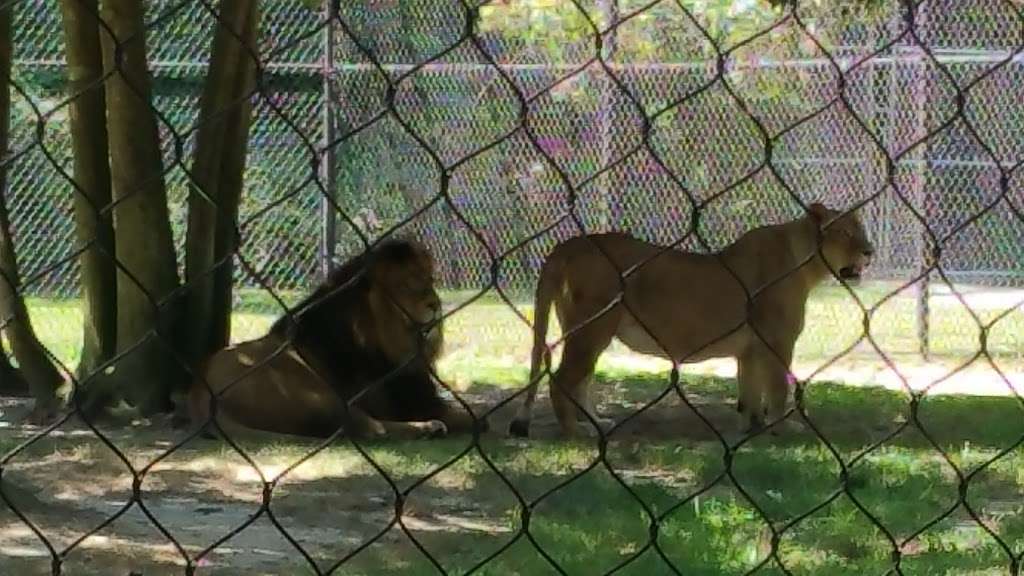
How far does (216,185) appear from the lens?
7.00 meters

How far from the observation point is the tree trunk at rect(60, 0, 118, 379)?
6363mm

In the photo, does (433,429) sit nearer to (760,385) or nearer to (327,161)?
(760,385)

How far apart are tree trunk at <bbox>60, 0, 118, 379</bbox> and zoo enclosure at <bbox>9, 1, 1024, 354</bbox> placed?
108 inches

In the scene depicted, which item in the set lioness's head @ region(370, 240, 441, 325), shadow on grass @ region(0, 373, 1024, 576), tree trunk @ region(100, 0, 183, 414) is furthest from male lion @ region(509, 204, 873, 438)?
tree trunk @ region(100, 0, 183, 414)

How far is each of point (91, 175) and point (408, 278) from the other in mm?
1645

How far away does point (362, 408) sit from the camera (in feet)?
20.9

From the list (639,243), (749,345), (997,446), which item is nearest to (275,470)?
(639,243)

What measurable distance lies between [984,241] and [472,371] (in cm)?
381

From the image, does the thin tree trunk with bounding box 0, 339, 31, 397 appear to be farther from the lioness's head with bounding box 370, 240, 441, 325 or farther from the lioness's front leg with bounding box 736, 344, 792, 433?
the lioness's front leg with bounding box 736, 344, 792, 433

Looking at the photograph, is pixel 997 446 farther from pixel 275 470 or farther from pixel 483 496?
pixel 275 470

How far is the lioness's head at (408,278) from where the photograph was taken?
607cm

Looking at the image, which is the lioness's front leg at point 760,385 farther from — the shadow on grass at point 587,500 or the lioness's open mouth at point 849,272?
the lioness's open mouth at point 849,272

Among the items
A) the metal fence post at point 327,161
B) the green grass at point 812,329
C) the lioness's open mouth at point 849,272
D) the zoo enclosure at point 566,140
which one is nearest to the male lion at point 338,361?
the lioness's open mouth at point 849,272

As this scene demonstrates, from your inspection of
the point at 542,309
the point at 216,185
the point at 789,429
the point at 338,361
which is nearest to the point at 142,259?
the point at 216,185
